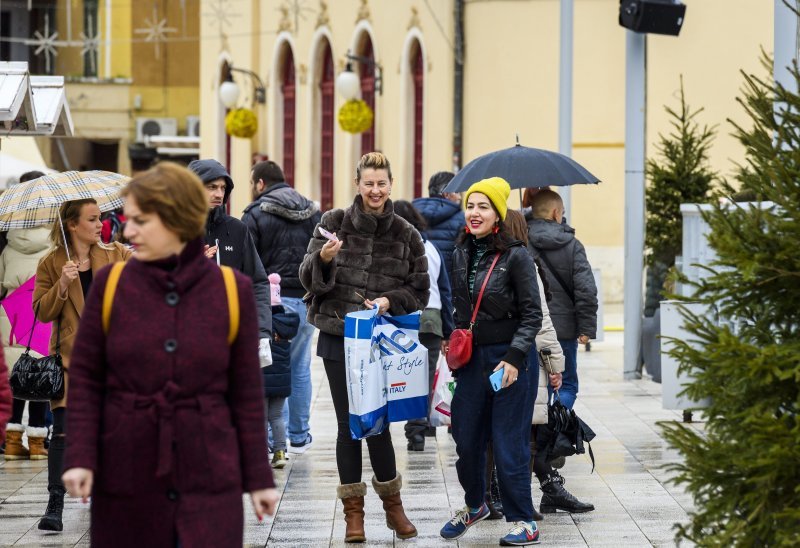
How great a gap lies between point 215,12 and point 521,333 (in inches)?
986

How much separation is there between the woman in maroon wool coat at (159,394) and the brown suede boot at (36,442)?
239 inches

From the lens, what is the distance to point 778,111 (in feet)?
17.5

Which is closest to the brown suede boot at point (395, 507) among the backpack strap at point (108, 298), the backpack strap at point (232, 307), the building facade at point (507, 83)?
the backpack strap at point (232, 307)

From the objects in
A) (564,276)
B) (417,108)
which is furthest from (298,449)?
(417,108)

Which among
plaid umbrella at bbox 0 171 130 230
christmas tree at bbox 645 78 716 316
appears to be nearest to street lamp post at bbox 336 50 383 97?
christmas tree at bbox 645 78 716 316

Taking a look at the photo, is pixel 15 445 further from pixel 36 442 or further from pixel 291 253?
pixel 291 253

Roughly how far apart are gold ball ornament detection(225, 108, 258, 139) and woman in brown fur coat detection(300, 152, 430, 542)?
21209 mm

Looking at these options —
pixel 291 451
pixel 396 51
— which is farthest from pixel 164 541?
pixel 396 51

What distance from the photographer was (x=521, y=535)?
7.54 meters

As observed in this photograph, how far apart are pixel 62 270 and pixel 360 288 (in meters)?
1.43

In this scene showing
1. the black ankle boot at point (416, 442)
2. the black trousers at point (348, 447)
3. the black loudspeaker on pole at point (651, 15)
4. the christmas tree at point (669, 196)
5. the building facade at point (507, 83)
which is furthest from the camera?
the building facade at point (507, 83)

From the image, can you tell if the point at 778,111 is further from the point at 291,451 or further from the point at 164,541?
the point at 291,451

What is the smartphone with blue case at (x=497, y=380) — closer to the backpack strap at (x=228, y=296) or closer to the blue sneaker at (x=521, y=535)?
the blue sneaker at (x=521, y=535)

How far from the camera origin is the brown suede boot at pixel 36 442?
1051cm
